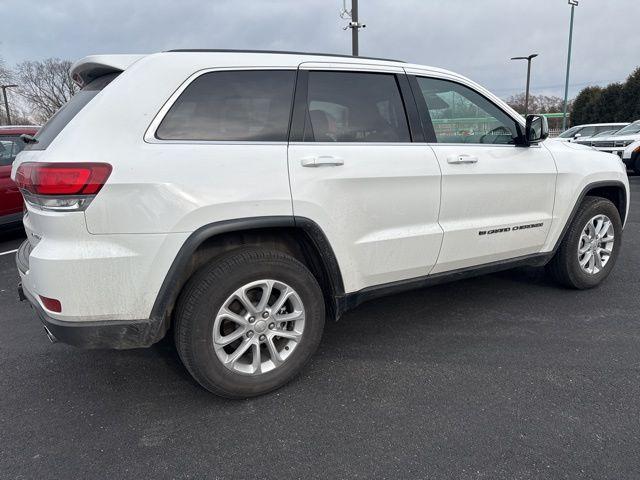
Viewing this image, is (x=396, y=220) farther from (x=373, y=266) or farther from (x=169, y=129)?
(x=169, y=129)

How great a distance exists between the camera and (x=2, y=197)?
6.08 meters

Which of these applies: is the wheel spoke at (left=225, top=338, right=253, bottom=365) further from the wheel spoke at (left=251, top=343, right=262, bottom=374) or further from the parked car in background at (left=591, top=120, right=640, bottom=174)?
the parked car in background at (left=591, top=120, right=640, bottom=174)

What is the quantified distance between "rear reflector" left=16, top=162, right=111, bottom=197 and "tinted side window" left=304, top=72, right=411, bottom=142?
3.53ft

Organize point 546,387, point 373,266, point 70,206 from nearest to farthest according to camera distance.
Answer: point 70,206
point 546,387
point 373,266

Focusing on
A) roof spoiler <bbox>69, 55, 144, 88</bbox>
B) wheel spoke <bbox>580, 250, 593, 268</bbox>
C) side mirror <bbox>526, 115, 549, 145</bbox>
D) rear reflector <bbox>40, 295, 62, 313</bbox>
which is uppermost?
roof spoiler <bbox>69, 55, 144, 88</bbox>

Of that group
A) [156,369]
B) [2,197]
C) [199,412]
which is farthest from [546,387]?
[2,197]

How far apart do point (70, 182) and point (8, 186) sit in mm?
5141

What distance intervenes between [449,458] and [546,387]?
0.88 m

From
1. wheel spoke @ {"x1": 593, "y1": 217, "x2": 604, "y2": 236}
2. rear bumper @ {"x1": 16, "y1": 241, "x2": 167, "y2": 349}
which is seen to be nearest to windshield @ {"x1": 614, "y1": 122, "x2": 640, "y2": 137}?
wheel spoke @ {"x1": 593, "y1": 217, "x2": 604, "y2": 236}

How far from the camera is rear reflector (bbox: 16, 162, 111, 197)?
6.72 feet

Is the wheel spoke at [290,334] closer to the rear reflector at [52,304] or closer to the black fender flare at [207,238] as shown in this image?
the black fender flare at [207,238]

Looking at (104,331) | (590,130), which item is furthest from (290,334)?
(590,130)

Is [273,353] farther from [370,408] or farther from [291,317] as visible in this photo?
[370,408]

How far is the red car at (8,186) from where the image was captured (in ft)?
20.1
